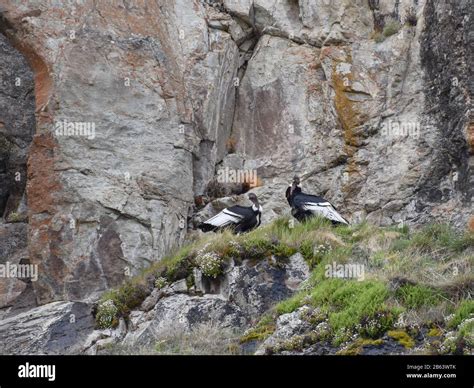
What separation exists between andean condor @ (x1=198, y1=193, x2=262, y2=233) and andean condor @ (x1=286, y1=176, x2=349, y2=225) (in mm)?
742

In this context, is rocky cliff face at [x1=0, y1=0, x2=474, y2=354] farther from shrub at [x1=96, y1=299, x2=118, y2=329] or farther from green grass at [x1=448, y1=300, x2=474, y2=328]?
green grass at [x1=448, y1=300, x2=474, y2=328]

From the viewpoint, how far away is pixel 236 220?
19.0 meters

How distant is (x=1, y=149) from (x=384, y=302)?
33.8 ft

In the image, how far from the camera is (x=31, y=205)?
19656 mm

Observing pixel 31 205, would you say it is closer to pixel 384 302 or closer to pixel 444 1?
pixel 384 302

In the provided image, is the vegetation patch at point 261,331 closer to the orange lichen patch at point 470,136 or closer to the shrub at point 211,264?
the shrub at point 211,264

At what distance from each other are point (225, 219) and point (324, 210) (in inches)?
74.2

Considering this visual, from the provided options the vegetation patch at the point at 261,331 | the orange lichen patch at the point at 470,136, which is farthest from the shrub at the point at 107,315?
the orange lichen patch at the point at 470,136

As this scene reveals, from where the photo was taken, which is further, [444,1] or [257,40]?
[257,40]

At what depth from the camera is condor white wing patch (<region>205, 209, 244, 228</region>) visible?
19.0 meters
